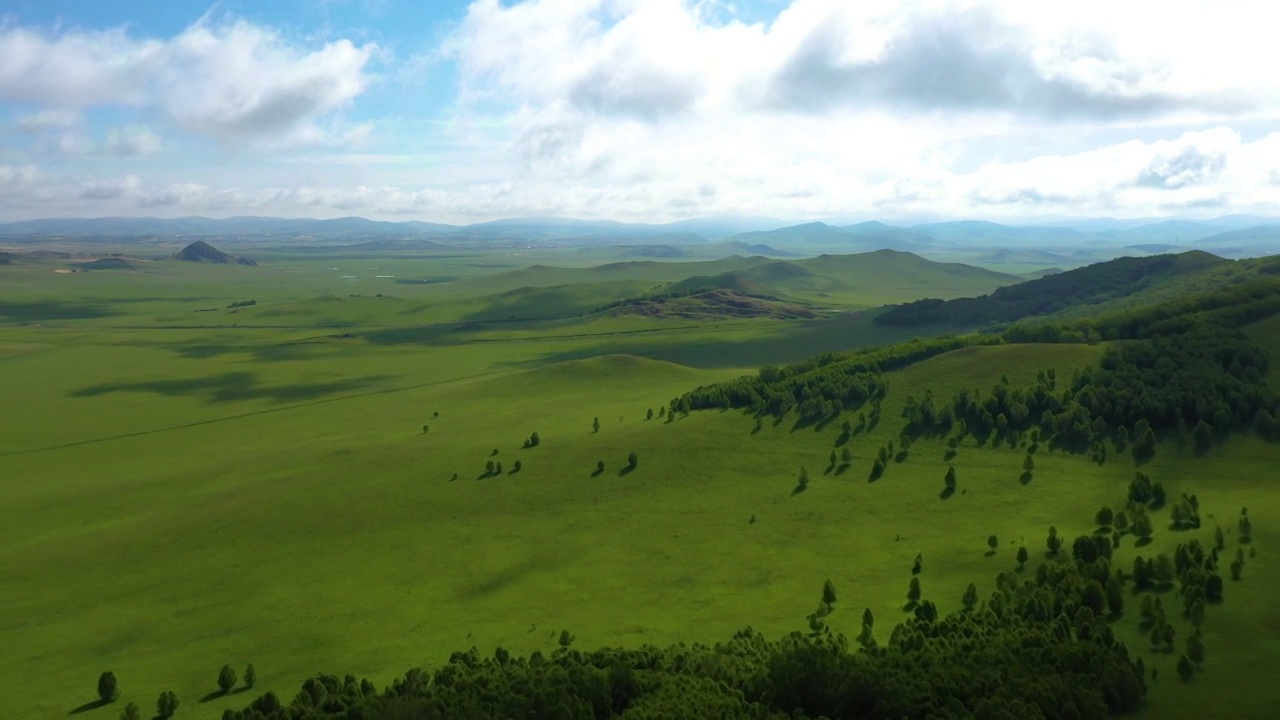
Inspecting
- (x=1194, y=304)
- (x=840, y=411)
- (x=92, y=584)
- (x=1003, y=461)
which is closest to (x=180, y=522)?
(x=92, y=584)

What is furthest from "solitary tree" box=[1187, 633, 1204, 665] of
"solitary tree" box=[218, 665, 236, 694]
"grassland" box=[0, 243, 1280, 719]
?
"solitary tree" box=[218, 665, 236, 694]

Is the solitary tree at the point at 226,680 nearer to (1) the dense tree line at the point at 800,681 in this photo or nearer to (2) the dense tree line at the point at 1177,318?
(1) the dense tree line at the point at 800,681

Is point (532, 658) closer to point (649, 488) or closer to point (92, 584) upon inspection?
point (649, 488)

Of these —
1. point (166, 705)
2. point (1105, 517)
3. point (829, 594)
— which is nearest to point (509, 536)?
point (829, 594)

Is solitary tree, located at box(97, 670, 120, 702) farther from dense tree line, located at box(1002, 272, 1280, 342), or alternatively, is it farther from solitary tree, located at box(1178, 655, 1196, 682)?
dense tree line, located at box(1002, 272, 1280, 342)

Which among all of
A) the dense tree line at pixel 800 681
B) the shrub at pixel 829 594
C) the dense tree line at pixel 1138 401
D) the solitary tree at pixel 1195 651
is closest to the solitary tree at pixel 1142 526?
the dense tree line at pixel 800 681

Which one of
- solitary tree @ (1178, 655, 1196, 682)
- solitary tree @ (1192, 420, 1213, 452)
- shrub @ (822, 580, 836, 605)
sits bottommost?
shrub @ (822, 580, 836, 605)

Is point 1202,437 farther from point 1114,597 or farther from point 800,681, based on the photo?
point 800,681
